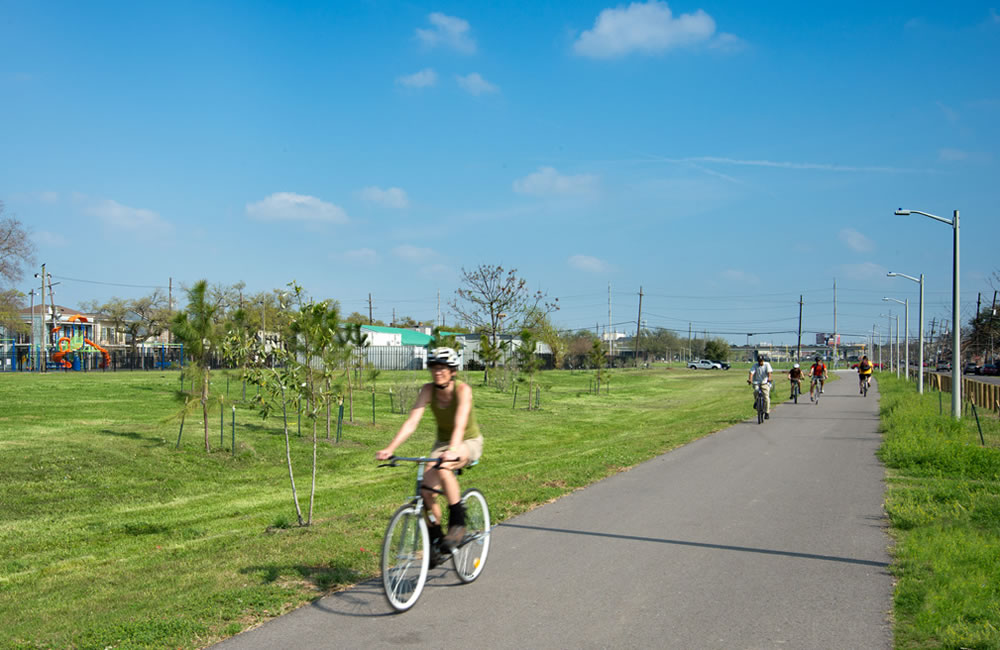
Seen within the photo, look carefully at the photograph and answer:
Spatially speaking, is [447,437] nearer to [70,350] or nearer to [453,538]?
[453,538]

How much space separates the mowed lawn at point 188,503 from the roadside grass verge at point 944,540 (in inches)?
160

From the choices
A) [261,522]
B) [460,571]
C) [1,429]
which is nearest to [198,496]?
[261,522]

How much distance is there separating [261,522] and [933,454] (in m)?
11.1

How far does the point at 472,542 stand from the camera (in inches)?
247

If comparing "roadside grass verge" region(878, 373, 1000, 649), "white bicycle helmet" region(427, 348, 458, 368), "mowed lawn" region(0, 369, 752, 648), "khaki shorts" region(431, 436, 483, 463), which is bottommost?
"mowed lawn" region(0, 369, 752, 648)

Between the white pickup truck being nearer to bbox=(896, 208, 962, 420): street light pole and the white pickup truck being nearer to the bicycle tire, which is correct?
bbox=(896, 208, 962, 420): street light pole

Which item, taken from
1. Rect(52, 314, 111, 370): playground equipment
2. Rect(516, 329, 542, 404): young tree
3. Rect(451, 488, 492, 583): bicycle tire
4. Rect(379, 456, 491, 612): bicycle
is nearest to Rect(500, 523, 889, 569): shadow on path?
Rect(451, 488, 492, 583): bicycle tire

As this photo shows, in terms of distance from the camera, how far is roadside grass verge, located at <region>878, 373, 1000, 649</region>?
5.14 metres

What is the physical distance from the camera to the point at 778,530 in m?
8.37

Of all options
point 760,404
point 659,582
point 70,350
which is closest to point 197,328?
point 659,582

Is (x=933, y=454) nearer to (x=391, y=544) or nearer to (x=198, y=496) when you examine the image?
(x=391, y=544)

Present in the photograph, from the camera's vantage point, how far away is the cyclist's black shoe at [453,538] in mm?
5820

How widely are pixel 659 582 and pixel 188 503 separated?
10685mm

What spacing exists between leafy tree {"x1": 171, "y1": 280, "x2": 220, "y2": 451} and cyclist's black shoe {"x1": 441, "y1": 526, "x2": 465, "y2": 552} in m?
12.8
